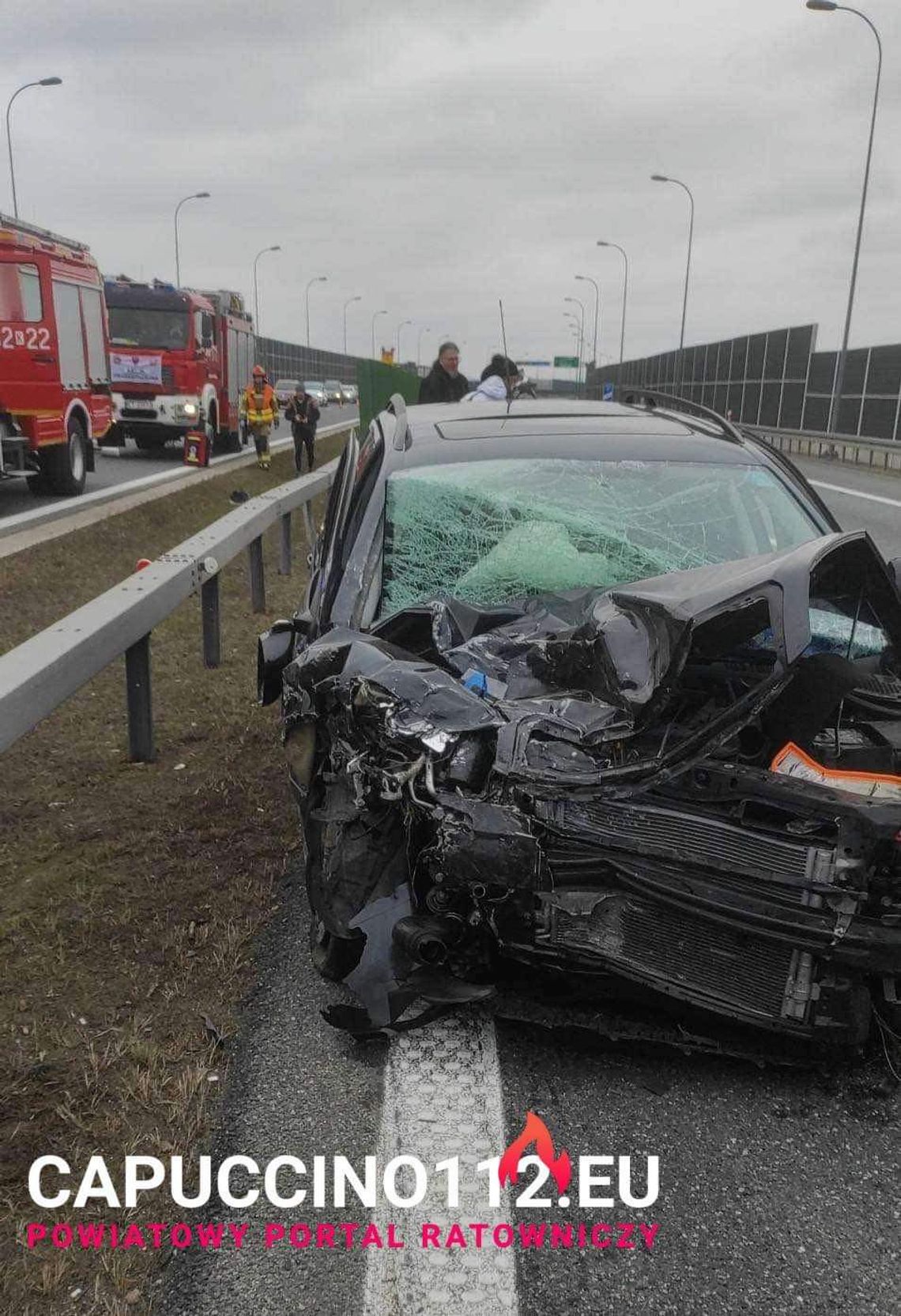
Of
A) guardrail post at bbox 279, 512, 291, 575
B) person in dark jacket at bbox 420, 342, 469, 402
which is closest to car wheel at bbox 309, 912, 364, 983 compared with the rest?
guardrail post at bbox 279, 512, 291, 575

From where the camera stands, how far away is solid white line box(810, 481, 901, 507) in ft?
55.5

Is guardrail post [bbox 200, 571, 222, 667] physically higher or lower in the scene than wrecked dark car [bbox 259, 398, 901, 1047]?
lower

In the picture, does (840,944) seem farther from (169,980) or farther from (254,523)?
(254,523)

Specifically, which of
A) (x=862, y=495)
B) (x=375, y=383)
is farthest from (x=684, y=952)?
(x=375, y=383)

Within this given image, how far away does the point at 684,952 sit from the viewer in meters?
2.55

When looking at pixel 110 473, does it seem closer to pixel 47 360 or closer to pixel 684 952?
pixel 47 360

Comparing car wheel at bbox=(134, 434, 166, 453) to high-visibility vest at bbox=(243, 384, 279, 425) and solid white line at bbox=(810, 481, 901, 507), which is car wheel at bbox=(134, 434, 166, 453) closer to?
high-visibility vest at bbox=(243, 384, 279, 425)

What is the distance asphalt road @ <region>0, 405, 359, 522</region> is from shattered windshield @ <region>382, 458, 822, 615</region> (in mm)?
10162

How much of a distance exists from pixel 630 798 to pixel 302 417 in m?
18.9

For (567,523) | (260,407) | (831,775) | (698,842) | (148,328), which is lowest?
(260,407)

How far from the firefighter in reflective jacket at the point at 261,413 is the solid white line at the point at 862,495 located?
958cm

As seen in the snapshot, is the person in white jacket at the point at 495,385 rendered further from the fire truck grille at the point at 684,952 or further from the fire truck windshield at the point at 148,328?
the fire truck windshield at the point at 148,328

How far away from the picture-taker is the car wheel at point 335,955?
9.42 ft

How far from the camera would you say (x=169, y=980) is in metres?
3.09
